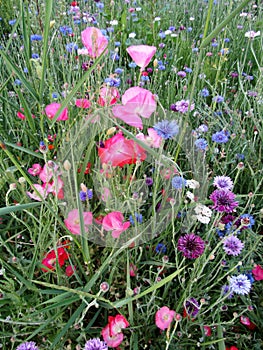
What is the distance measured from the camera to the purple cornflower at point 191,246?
75cm

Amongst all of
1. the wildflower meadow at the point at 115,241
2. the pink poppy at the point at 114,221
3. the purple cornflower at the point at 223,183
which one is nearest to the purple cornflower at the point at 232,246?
the wildflower meadow at the point at 115,241

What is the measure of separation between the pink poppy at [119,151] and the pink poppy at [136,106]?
0.04 metres

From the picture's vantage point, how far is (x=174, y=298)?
0.91 meters

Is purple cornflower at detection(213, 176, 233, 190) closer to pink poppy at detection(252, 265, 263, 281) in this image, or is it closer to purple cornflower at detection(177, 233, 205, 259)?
purple cornflower at detection(177, 233, 205, 259)

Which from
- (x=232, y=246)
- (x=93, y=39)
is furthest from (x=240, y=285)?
(x=93, y=39)

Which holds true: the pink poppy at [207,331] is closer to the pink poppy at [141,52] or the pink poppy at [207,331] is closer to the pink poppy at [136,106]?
the pink poppy at [136,106]

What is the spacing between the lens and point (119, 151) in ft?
2.46

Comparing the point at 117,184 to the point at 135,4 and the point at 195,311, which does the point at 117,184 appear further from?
the point at 135,4

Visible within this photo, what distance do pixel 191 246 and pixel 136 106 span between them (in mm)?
292

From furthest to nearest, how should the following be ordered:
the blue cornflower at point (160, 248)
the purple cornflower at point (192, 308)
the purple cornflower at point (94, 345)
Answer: the blue cornflower at point (160, 248), the purple cornflower at point (192, 308), the purple cornflower at point (94, 345)

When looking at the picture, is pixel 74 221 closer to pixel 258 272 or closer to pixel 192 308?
pixel 192 308

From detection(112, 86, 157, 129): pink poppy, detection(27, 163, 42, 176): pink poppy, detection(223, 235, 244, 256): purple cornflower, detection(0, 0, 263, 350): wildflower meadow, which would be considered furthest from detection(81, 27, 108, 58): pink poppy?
detection(223, 235, 244, 256): purple cornflower

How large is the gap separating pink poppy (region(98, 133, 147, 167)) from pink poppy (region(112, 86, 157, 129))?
4cm

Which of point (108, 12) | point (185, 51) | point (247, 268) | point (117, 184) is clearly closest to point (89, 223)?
point (117, 184)
